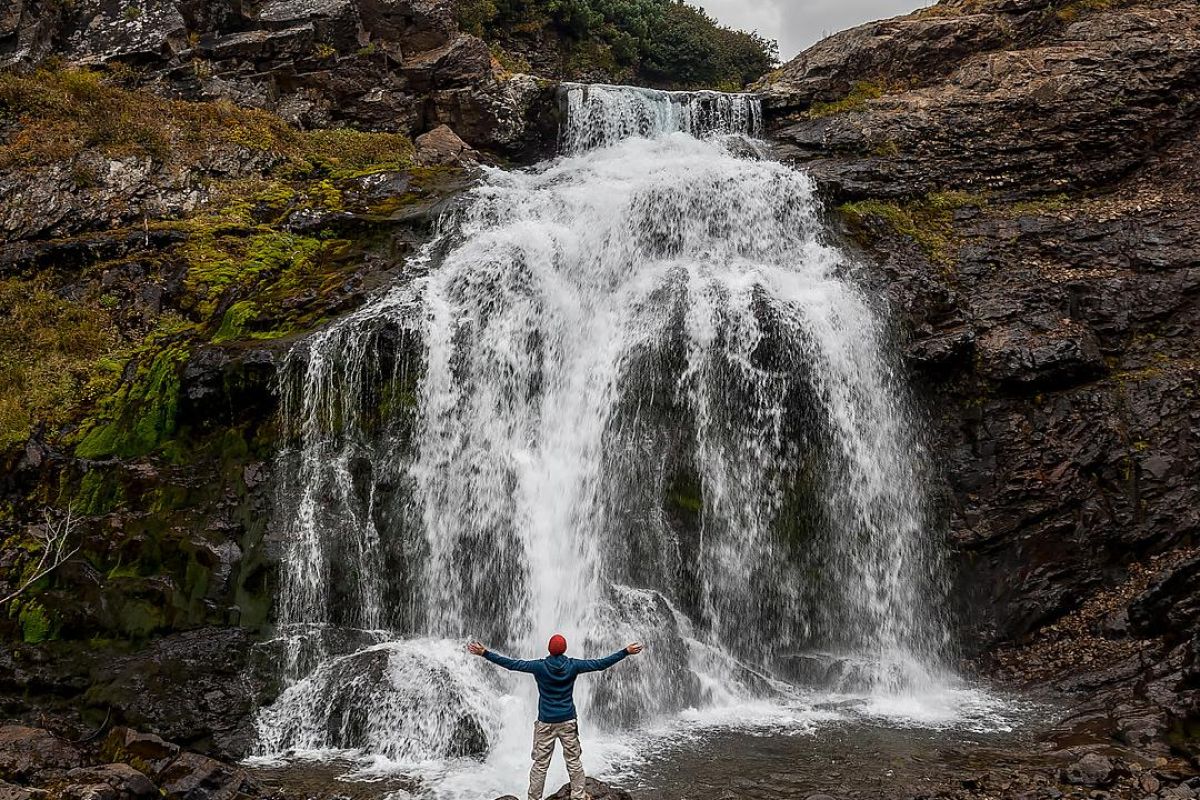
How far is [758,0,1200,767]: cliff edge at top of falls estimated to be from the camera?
12.3m

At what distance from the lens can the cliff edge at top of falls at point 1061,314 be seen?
12.3 meters

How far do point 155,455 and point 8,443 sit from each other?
2.59 metres

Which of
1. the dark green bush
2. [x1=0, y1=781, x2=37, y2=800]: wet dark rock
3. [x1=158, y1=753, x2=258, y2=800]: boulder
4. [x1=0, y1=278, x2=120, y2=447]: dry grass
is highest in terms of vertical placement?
the dark green bush

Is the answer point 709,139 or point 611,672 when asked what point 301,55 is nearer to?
point 709,139

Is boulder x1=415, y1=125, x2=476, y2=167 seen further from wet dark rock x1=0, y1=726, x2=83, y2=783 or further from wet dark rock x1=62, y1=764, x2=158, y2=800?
wet dark rock x1=62, y1=764, x2=158, y2=800

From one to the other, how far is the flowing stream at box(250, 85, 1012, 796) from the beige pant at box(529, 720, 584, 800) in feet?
7.45

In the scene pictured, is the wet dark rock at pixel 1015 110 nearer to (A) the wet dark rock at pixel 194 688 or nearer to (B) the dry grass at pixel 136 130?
(B) the dry grass at pixel 136 130

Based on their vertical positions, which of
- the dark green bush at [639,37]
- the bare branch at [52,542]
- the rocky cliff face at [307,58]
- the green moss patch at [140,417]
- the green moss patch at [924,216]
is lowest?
the bare branch at [52,542]

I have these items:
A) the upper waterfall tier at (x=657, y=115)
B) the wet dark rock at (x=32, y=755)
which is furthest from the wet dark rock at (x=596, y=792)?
the upper waterfall tier at (x=657, y=115)

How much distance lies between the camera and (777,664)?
1231 cm

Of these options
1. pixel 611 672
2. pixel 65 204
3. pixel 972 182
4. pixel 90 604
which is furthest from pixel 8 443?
pixel 972 182

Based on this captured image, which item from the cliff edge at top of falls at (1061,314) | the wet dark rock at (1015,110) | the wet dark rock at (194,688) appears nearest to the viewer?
the wet dark rock at (194,688)

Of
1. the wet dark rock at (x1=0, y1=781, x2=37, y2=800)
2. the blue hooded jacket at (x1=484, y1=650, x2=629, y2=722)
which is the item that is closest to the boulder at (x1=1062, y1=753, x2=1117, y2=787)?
the blue hooded jacket at (x1=484, y1=650, x2=629, y2=722)

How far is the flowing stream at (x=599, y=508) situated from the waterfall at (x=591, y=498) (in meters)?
0.04
